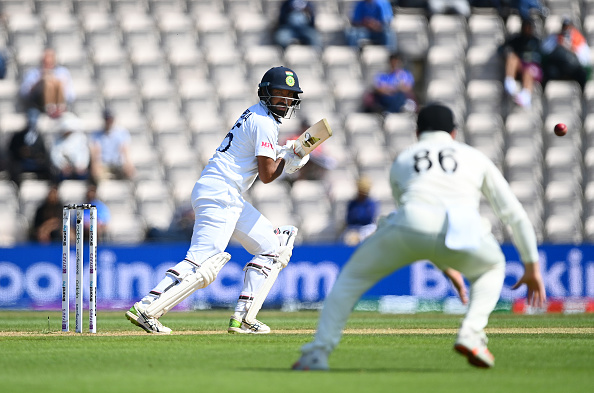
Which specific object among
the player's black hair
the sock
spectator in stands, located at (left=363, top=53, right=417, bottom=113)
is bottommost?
the sock

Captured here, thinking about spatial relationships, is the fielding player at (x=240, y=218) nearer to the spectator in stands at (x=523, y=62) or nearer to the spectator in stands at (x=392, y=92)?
the spectator in stands at (x=392, y=92)

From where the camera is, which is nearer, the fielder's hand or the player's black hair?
the fielder's hand

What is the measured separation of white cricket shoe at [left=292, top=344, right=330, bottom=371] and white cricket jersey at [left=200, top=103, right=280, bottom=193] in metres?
2.96

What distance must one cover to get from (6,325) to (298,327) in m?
2.96

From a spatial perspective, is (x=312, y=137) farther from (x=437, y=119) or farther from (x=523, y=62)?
(x=523, y=62)

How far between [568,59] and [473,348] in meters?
12.7

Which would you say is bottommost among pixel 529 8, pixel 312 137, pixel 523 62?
pixel 312 137

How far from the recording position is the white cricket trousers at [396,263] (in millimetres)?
5527

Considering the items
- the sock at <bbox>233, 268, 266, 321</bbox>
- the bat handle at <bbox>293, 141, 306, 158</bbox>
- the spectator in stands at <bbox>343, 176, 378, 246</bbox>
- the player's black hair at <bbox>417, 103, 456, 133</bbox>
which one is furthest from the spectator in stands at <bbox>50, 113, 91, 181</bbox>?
the player's black hair at <bbox>417, 103, 456, 133</bbox>

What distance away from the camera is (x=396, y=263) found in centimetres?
562

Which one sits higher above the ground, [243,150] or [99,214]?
[243,150]

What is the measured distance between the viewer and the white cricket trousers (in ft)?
18.1

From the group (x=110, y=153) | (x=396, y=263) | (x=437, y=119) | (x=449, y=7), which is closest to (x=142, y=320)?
(x=396, y=263)

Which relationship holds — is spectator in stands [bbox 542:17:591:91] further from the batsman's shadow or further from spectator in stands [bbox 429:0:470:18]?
the batsman's shadow
